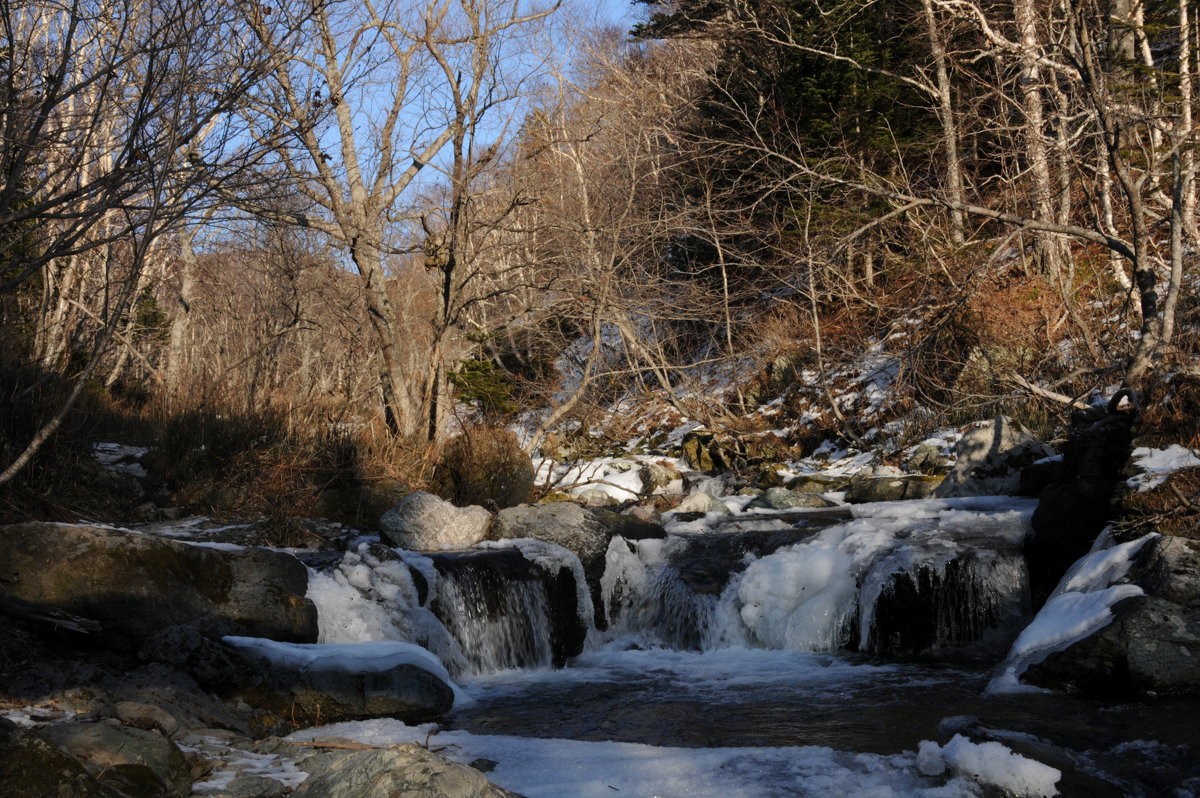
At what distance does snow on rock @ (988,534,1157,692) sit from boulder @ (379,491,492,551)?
15.2 ft

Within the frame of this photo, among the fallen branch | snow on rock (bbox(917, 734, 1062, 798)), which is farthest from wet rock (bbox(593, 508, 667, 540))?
snow on rock (bbox(917, 734, 1062, 798))

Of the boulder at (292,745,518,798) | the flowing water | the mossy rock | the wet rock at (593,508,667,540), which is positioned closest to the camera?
the boulder at (292,745,518,798)

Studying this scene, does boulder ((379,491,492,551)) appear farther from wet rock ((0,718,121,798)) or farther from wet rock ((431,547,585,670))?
wet rock ((0,718,121,798))

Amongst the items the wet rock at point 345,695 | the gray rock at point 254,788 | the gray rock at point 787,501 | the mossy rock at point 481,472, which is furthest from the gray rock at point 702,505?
the gray rock at point 254,788

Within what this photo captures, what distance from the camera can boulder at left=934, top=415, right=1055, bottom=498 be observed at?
10.3 meters

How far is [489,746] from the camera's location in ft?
16.0

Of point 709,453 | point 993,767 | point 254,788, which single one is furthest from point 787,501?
point 254,788

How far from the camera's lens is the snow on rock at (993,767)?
3.92 metres

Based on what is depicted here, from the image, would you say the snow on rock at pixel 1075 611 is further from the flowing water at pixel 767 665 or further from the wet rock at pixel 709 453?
the wet rock at pixel 709 453

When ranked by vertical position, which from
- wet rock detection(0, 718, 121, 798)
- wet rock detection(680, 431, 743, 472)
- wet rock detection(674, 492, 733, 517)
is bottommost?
wet rock detection(0, 718, 121, 798)

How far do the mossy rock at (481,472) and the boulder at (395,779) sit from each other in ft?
21.5

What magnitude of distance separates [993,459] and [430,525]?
21.1 ft

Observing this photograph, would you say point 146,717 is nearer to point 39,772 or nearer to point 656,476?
point 39,772

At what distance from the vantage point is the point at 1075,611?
19.6 ft
